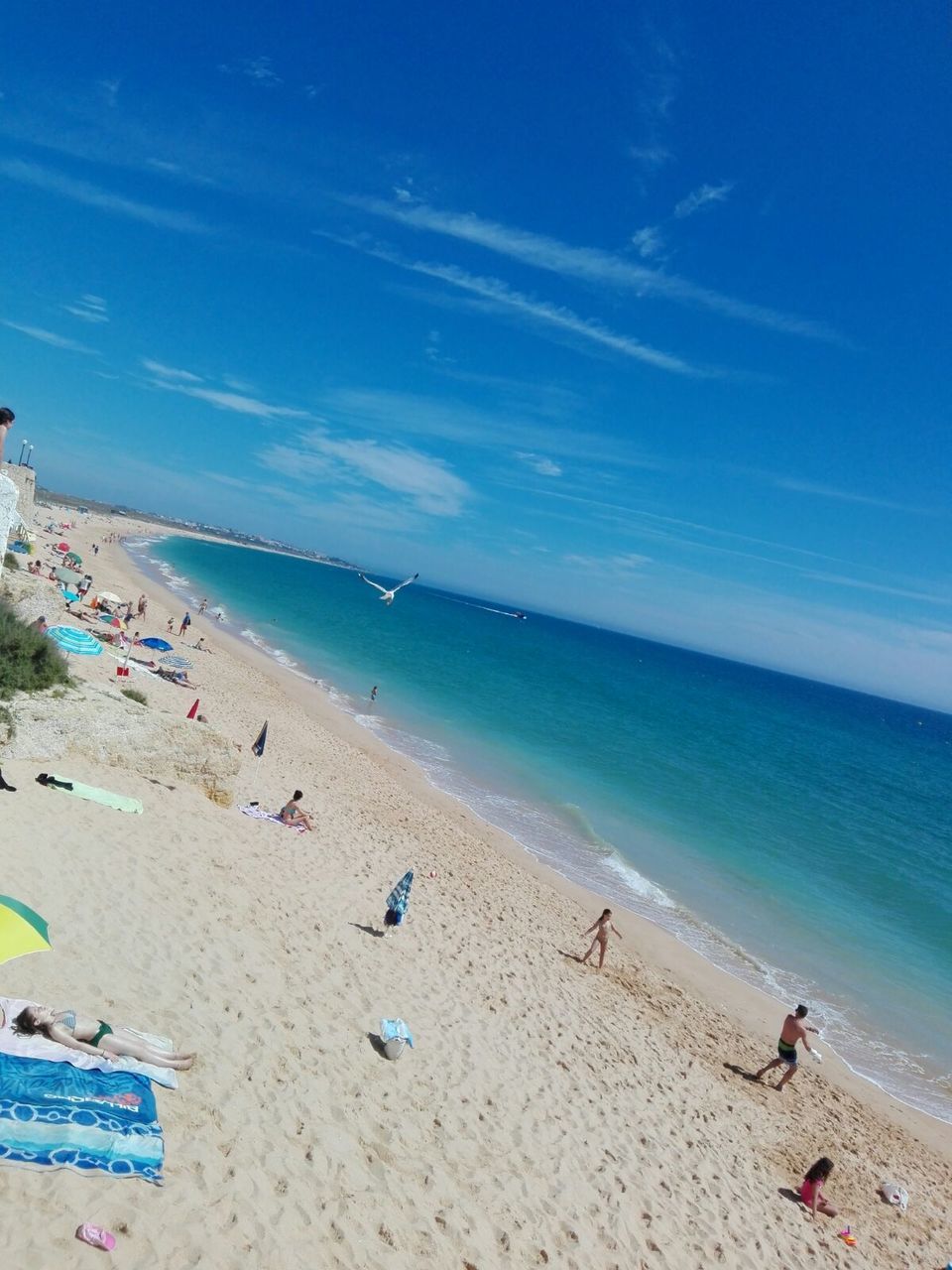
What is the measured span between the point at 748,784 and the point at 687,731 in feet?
49.0

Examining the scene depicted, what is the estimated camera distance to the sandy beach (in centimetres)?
520

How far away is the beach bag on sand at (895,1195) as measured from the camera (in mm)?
9039

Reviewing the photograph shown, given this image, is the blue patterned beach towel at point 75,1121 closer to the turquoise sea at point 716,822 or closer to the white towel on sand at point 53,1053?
the white towel on sand at point 53,1053

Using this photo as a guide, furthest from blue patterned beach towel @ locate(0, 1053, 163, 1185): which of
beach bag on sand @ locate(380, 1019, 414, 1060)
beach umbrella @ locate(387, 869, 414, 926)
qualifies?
beach umbrella @ locate(387, 869, 414, 926)

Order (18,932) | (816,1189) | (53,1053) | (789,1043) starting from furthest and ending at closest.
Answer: (789,1043) < (816,1189) < (18,932) < (53,1053)

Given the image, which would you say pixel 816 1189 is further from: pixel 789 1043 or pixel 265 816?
pixel 265 816

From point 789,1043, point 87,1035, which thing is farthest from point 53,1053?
point 789,1043

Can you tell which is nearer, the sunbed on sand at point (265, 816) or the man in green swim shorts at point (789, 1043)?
the man in green swim shorts at point (789, 1043)

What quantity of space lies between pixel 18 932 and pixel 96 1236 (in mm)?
2541

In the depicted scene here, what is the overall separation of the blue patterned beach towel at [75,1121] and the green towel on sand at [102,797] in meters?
5.57

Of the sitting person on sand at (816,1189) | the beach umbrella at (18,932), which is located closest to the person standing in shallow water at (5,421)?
the beach umbrella at (18,932)

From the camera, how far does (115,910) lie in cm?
785

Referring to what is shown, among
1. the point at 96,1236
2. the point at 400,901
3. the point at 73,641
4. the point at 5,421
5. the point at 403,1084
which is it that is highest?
the point at 5,421

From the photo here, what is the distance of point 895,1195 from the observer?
9.11 meters
